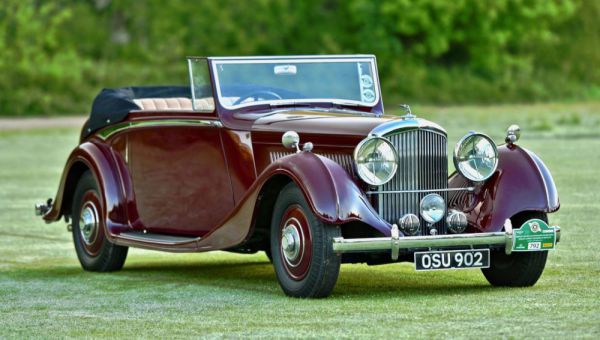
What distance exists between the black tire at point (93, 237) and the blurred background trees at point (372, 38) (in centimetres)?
3347

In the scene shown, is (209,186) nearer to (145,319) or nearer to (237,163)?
(237,163)

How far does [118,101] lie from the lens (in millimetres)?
10492

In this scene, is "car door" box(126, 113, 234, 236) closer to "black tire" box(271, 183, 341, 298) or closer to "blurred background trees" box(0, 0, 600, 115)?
"black tire" box(271, 183, 341, 298)

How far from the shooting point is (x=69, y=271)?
10297 millimetres

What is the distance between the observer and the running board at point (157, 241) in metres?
9.13

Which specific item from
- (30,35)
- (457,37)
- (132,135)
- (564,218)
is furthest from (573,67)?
(132,135)

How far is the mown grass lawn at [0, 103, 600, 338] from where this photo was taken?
22.7 ft

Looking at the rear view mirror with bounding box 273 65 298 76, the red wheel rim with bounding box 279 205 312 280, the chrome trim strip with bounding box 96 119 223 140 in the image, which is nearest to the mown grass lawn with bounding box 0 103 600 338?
the red wheel rim with bounding box 279 205 312 280

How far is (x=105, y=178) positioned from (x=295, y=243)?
2572mm

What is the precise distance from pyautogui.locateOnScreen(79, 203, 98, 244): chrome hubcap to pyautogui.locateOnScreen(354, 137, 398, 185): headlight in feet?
10.0

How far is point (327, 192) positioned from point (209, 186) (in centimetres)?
177

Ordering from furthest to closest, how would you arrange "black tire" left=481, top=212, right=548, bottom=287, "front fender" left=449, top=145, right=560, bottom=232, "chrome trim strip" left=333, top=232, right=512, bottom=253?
"black tire" left=481, top=212, right=548, bottom=287, "front fender" left=449, top=145, right=560, bottom=232, "chrome trim strip" left=333, top=232, right=512, bottom=253

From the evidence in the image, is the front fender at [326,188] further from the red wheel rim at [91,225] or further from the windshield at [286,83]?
the red wheel rim at [91,225]

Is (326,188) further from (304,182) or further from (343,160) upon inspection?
(343,160)
